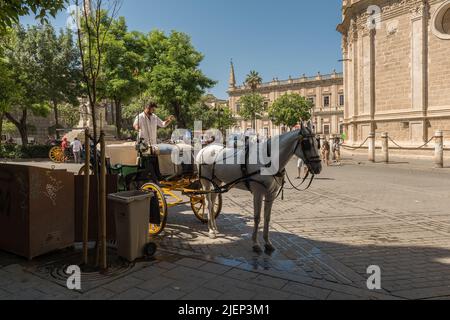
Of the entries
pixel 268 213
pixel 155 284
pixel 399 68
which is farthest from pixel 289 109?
pixel 155 284

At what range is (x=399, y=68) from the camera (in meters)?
26.8

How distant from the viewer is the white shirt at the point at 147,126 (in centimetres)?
695

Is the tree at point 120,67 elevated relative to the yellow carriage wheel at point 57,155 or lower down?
elevated

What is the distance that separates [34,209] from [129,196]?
1.31m

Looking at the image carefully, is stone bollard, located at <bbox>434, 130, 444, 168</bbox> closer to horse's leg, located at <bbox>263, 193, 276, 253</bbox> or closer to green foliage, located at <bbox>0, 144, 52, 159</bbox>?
horse's leg, located at <bbox>263, 193, 276, 253</bbox>

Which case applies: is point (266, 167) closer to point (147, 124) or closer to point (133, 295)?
point (133, 295)

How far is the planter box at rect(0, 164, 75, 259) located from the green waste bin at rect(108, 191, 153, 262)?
81cm

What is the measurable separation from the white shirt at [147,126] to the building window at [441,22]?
987 inches

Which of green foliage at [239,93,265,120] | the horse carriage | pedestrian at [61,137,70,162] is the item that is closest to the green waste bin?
the horse carriage

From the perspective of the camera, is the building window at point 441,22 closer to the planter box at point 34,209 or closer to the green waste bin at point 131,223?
the green waste bin at point 131,223

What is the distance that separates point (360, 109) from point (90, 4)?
2881 centimetres

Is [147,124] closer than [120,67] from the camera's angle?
Yes

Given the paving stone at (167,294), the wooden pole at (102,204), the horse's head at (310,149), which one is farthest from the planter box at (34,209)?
the horse's head at (310,149)
